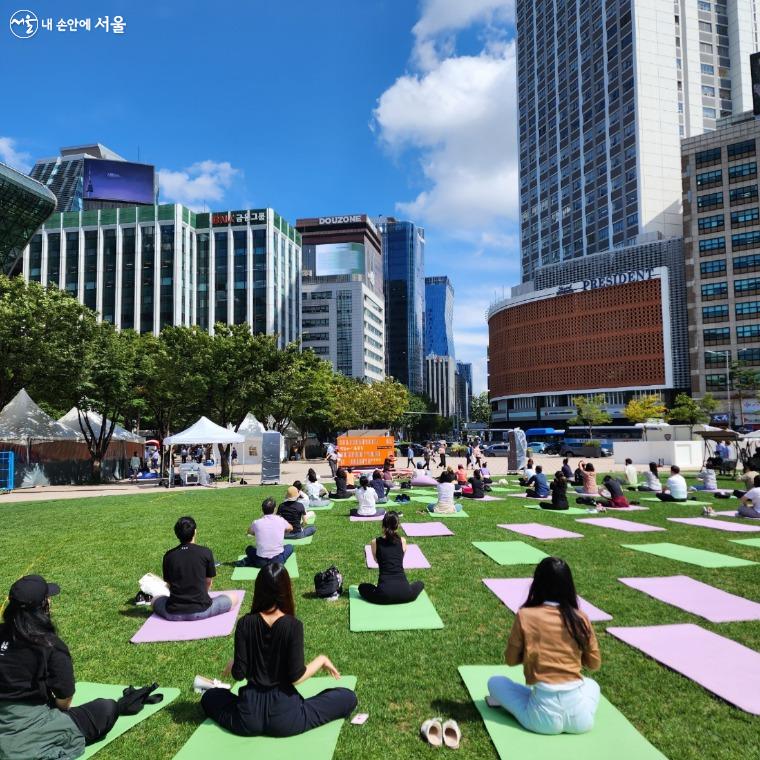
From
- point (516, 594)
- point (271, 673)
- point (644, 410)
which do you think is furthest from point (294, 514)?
point (644, 410)

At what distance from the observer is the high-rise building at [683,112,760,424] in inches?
2795

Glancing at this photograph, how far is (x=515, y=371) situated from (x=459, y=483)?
281 feet

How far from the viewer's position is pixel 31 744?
3691 millimetres

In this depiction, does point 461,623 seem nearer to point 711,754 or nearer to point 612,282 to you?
point 711,754

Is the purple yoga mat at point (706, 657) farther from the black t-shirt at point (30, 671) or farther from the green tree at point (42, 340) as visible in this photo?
the green tree at point (42, 340)

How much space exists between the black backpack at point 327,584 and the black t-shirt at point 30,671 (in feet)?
14.1

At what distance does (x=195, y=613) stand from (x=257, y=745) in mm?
3055

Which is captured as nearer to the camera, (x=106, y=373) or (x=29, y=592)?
(x=29, y=592)

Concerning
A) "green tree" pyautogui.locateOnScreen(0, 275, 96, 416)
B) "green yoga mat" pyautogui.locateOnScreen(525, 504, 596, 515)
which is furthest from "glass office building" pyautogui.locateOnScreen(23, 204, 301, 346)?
"green yoga mat" pyautogui.locateOnScreen(525, 504, 596, 515)

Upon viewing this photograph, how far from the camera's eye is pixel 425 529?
13.0 metres

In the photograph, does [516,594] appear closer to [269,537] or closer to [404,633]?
[404,633]

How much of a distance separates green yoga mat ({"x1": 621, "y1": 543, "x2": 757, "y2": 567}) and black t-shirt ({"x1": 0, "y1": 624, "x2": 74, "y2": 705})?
973 cm

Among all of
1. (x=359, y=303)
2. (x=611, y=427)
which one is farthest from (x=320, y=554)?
(x=359, y=303)

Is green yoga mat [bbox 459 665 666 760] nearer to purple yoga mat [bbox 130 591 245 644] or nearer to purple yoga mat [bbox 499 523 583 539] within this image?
purple yoga mat [bbox 130 591 245 644]
